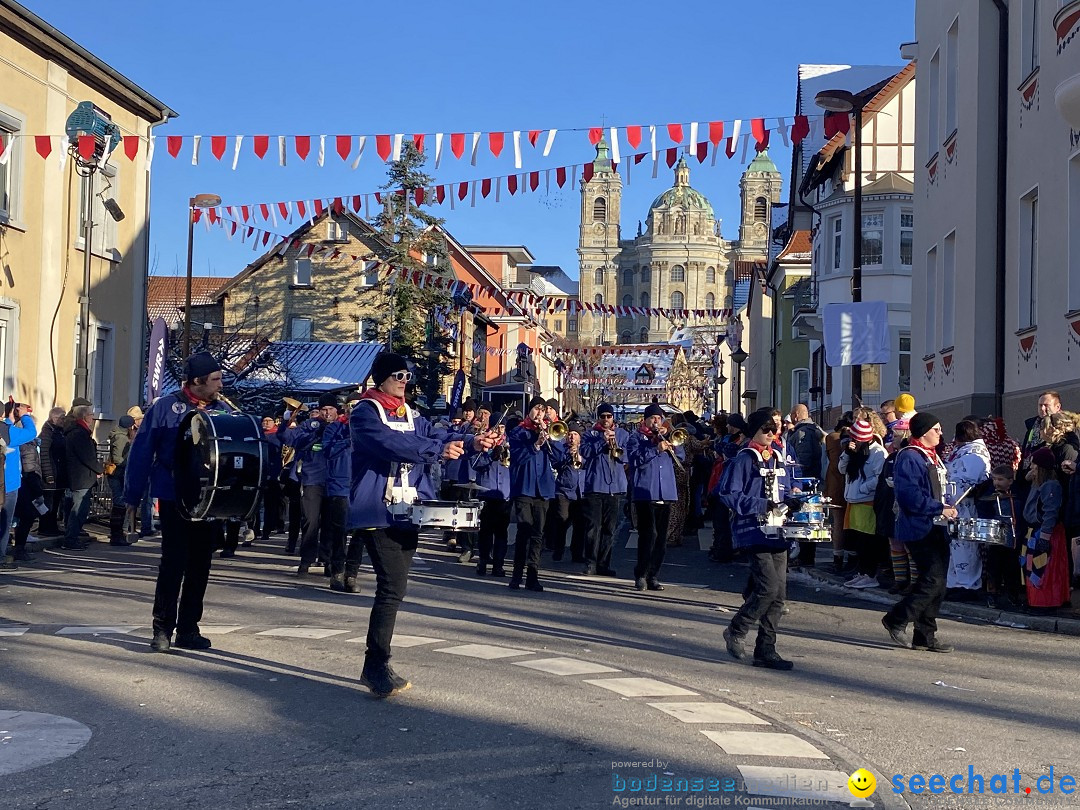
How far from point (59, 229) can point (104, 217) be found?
2190 mm

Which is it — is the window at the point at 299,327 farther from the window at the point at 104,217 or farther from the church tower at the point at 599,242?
the church tower at the point at 599,242

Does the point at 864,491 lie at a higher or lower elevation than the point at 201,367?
lower

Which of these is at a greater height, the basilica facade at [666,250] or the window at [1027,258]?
the basilica facade at [666,250]

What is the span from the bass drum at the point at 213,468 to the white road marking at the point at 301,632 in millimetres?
1236

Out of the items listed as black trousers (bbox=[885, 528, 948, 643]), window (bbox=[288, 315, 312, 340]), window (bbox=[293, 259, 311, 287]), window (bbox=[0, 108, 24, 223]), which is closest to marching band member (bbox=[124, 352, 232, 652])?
black trousers (bbox=[885, 528, 948, 643])

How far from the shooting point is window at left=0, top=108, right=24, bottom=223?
21.4 metres

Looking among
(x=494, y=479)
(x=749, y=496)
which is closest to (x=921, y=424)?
(x=749, y=496)

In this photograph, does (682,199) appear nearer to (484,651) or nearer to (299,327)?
(299,327)

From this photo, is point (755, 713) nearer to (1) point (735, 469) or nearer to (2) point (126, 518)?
(1) point (735, 469)

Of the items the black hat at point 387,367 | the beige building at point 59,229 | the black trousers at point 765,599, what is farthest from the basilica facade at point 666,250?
the black hat at point 387,367

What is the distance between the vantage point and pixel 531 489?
1327cm

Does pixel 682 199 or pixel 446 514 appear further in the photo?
pixel 682 199

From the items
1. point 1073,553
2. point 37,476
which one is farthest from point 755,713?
point 37,476

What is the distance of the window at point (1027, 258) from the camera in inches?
687
